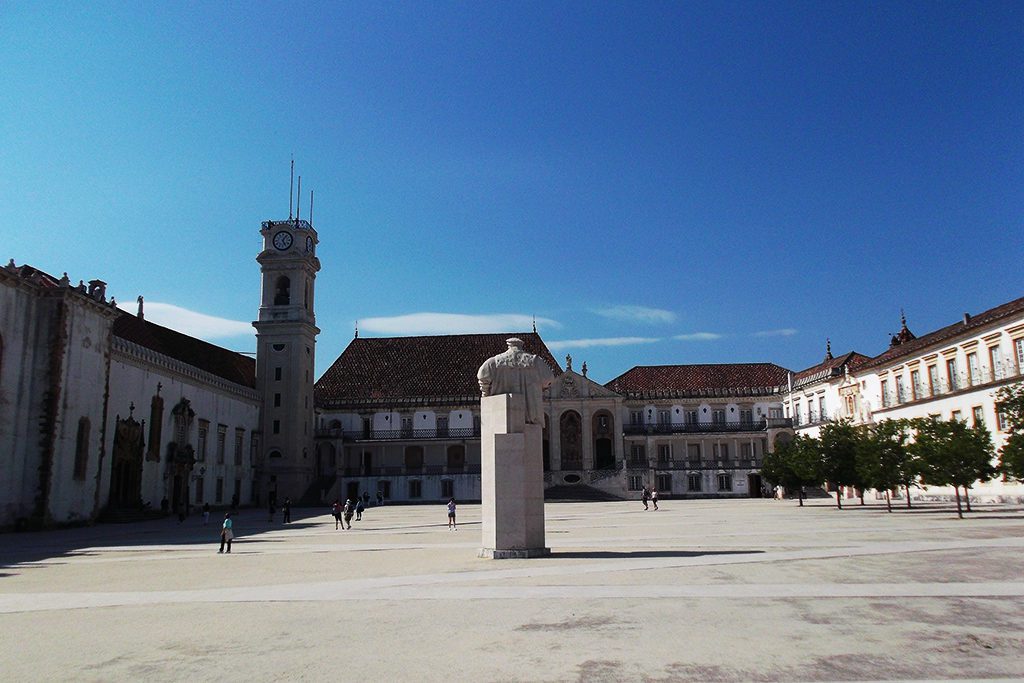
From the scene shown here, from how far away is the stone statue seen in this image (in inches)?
715

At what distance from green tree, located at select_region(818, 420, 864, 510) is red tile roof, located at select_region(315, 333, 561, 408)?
33314 millimetres

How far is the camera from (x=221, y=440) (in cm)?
5328

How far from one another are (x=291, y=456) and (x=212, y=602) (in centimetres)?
4952

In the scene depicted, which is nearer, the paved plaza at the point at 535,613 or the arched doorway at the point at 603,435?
the paved plaza at the point at 535,613

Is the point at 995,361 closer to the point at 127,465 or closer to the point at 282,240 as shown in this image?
the point at 127,465

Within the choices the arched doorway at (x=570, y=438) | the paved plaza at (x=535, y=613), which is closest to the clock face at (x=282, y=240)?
the arched doorway at (x=570, y=438)

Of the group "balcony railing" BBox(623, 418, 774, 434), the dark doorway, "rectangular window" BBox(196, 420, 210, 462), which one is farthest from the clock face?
the dark doorway

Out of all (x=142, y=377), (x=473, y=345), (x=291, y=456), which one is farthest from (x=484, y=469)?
(x=473, y=345)

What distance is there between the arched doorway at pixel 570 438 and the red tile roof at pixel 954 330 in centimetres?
2492

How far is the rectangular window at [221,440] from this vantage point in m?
52.7

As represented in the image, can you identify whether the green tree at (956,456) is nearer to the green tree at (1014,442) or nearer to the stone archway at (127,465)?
the green tree at (1014,442)

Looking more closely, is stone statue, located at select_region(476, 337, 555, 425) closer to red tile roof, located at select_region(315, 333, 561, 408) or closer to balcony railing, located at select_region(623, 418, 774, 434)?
red tile roof, located at select_region(315, 333, 561, 408)

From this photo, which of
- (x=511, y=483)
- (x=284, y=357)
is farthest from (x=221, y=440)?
(x=511, y=483)

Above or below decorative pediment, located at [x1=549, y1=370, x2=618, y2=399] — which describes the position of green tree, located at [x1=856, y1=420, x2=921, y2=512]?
below
